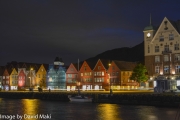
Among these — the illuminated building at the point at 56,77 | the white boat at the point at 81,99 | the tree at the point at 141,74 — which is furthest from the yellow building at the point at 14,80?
the white boat at the point at 81,99

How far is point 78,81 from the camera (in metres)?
120

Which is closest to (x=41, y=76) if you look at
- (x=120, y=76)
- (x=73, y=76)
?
(x=73, y=76)

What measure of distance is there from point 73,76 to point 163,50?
138 ft

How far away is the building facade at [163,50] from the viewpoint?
89.8 meters

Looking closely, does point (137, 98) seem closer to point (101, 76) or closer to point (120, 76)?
point (120, 76)

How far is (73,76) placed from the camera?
123 meters

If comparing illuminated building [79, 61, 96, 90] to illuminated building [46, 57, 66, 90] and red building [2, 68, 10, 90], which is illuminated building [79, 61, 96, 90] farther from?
red building [2, 68, 10, 90]

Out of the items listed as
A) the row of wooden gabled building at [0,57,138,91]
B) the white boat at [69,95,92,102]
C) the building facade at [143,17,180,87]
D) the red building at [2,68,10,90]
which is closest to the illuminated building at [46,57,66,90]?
the row of wooden gabled building at [0,57,138,91]

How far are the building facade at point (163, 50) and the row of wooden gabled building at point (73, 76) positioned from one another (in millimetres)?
14089

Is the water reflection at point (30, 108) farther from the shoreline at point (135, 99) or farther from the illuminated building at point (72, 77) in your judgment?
the illuminated building at point (72, 77)

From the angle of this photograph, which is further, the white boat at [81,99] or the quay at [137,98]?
the white boat at [81,99]

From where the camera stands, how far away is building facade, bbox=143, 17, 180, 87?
89750 millimetres

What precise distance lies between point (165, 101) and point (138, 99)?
653 cm

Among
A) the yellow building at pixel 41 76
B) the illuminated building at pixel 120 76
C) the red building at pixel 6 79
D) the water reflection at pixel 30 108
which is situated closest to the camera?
the water reflection at pixel 30 108
